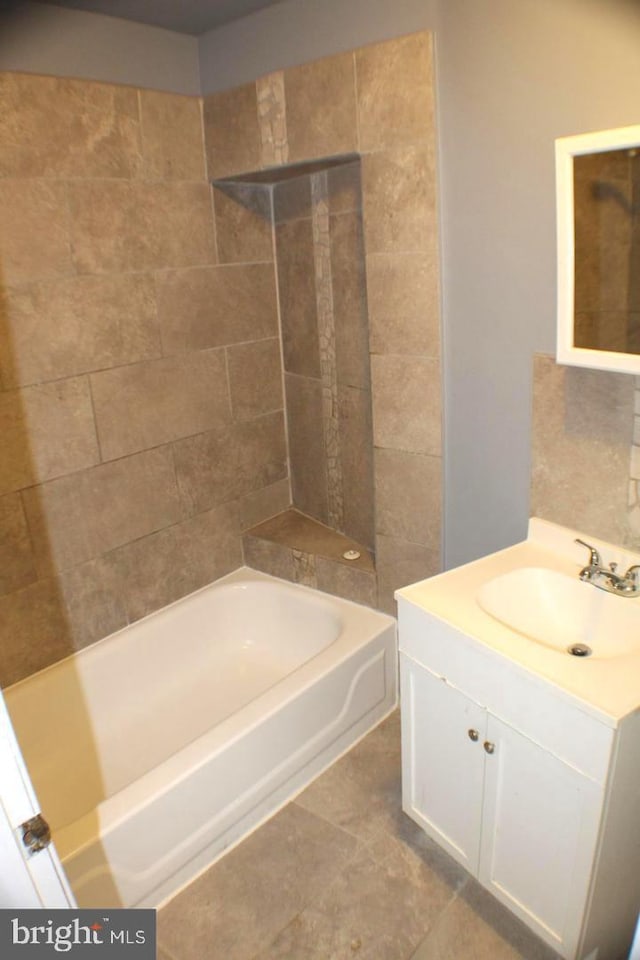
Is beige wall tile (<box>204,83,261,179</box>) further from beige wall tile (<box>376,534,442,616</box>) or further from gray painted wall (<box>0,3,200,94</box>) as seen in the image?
beige wall tile (<box>376,534,442,616</box>)

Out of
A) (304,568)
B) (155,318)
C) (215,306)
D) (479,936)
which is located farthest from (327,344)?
(479,936)

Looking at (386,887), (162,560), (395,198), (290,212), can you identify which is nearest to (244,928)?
(386,887)

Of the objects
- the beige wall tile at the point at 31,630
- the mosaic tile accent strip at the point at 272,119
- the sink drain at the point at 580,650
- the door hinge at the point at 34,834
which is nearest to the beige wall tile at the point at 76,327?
the mosaic tile accent strip at the point at 272,119

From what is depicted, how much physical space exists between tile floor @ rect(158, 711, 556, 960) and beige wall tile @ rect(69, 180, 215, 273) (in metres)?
2.00

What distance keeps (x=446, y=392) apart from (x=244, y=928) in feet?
5.51

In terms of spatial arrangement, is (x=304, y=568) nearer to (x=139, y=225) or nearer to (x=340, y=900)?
(x=340, y=900)

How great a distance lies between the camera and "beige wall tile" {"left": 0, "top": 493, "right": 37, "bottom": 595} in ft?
7.07

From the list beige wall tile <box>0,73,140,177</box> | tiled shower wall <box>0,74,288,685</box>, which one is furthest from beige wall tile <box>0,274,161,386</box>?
beige wall tile <box>0,73,140,177</box>

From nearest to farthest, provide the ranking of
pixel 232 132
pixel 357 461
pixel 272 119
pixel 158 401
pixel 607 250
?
1. pixel 607 250
2. pixel 272 119
3. pixel 232 132
4. pixel 158 401
5. pixel 357 461

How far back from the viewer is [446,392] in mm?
2135

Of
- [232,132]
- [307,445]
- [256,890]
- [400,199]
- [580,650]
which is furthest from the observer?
[307,445]

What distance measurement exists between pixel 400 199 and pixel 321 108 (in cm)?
43

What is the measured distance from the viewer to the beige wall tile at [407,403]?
84.5 inches

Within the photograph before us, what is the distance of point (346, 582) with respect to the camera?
2656 millimetres
